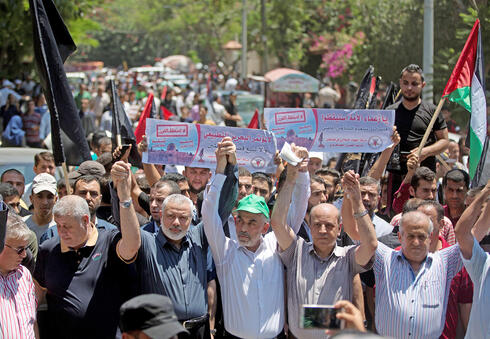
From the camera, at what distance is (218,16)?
2069 inches

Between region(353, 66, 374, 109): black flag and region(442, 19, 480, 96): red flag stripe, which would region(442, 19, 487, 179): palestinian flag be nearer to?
region(442, 19, 480, 96): red flag stripe

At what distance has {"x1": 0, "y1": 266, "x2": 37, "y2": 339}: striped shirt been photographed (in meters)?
5.48

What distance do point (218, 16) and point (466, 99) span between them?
4508cm

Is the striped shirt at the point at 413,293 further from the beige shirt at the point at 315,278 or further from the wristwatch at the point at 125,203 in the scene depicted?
the wristwatch at the point at 125,203

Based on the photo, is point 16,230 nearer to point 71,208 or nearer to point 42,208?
point 71,208

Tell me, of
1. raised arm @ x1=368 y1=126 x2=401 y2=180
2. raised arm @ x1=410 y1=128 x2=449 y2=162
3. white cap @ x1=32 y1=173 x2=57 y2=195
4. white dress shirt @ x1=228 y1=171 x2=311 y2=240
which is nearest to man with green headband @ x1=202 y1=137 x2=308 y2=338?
white dress shirt @ x1=228 y1=171 x2=311 y2=240

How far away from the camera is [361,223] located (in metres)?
5.70

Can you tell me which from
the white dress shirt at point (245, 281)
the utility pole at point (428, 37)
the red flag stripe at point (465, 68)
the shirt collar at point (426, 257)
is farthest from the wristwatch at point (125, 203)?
the utility pole at point (428, 37)

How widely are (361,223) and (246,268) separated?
0.91 metres

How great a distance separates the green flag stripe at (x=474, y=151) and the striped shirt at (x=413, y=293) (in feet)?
6.41

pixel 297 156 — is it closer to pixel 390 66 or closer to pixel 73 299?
pixel 73 299

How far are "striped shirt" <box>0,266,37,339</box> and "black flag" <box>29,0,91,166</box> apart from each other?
1.86 meters

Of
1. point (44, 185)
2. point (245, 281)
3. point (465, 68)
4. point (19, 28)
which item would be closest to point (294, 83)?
point (19, 28)

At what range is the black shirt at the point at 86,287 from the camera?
5762mm
